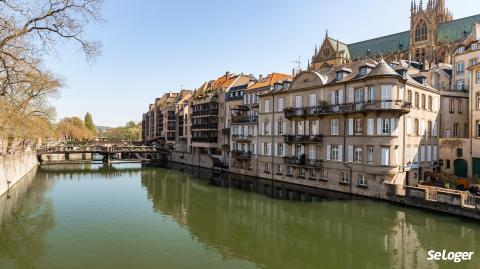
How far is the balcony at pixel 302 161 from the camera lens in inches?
1572

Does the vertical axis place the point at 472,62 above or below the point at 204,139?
above

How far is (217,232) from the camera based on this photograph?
23.2 m

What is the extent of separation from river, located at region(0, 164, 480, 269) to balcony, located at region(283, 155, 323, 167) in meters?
5.69

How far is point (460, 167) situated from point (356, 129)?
14613 mm

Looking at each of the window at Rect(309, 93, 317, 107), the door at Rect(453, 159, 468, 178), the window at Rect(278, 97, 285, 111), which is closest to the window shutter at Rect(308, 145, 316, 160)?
the window at Rect(309, 93, 317, 107)

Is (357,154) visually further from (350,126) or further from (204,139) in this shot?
(204,139)

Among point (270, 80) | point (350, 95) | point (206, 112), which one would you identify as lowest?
point (350, 95)

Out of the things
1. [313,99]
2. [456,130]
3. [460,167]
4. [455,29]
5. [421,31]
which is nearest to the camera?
[460,167]

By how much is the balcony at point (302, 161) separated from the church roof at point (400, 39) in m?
49.0

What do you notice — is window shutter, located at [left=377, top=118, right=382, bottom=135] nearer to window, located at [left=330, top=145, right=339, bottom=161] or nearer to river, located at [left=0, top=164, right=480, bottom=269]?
window, located at [left=330, top=145, right=339, bottom=161]

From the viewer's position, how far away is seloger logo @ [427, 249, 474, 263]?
18.4m

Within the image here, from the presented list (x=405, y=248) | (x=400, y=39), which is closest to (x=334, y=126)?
(x=405, y=248)

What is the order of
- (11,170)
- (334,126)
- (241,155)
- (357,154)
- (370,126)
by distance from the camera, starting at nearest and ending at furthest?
(370,126) < (357,154) < (334,126) < (11,170) < (241,155)

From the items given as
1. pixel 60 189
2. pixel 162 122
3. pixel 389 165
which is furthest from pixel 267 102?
pixel 162 122
